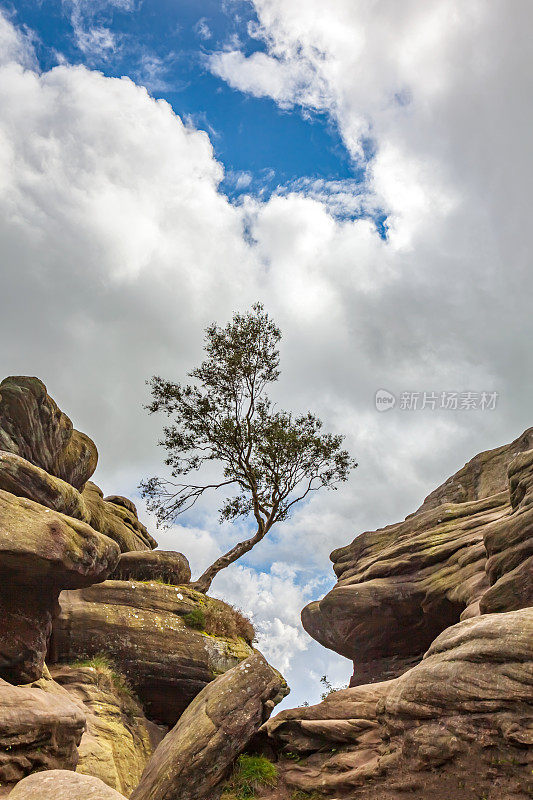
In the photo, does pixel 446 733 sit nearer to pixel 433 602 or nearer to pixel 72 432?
pixel 433 602

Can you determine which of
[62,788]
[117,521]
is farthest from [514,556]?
[117,521]

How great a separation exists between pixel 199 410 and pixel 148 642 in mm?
19611

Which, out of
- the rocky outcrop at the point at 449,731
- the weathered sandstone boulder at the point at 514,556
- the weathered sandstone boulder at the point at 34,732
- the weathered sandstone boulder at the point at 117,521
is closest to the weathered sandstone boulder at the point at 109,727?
the weathered sandstone boulder at the point at 34,732

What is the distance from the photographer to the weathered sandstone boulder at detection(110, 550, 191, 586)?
2755 centimetres

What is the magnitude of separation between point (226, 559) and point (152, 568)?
29.9 ft

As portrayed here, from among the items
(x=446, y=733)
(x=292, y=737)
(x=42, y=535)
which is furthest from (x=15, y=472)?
(x=446, y=733)

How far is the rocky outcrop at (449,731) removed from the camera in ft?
37.0

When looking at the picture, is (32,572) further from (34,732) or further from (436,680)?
(436,680)

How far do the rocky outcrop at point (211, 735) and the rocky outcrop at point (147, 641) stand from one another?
6230 mm

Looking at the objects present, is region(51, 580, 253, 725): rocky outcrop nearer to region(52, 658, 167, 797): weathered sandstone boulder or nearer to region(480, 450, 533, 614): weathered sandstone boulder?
region(52, 658, 167, 797): weathered sandstone boulder

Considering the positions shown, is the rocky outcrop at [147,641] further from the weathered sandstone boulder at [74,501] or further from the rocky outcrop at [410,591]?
the rocky outcrop at [410,591]

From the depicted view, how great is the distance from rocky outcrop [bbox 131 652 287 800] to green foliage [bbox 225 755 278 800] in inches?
16.0

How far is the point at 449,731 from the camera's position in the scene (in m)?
12.3

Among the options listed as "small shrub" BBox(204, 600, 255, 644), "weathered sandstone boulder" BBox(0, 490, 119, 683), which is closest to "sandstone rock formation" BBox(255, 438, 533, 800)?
"small shrub" BBox(204, 600, 255, 644)
